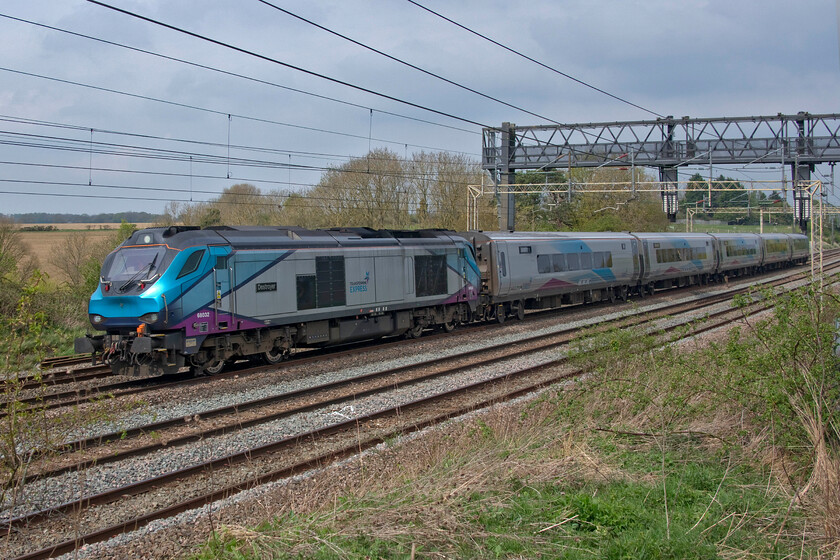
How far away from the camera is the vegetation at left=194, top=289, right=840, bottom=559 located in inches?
221

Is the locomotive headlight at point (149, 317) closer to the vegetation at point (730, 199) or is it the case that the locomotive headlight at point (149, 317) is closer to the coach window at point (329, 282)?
the coach window at point (329, 282)

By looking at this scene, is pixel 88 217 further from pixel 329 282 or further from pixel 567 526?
pixel 567 526

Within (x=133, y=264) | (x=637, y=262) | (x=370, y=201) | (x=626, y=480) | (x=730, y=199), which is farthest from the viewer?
(x=730, y=199)

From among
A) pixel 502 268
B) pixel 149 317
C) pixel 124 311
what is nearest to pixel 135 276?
pixel 124 311

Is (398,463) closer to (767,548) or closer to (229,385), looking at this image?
(767,548)

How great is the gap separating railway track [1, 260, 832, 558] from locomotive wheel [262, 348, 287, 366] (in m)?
2.82

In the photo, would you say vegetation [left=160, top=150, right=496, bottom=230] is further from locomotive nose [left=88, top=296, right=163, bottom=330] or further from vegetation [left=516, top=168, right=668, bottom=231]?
locomotive nose [left=88, top=296, right=163, bottom=330]

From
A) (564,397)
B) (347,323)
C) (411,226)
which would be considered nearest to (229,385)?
(347,323)

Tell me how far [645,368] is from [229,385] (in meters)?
7.93

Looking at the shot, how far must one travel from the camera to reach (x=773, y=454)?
7703 millimetres

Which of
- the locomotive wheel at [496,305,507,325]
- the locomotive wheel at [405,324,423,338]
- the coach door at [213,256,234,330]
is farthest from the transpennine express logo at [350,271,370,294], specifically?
the locomotive wheel at [496,305,507,325]

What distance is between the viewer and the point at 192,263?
13484 mm

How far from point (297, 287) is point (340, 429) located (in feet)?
19.4

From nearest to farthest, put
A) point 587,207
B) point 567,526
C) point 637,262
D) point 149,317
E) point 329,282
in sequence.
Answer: point 567,526
point 149,317
point 329,282
point 637,262
point 587,207
